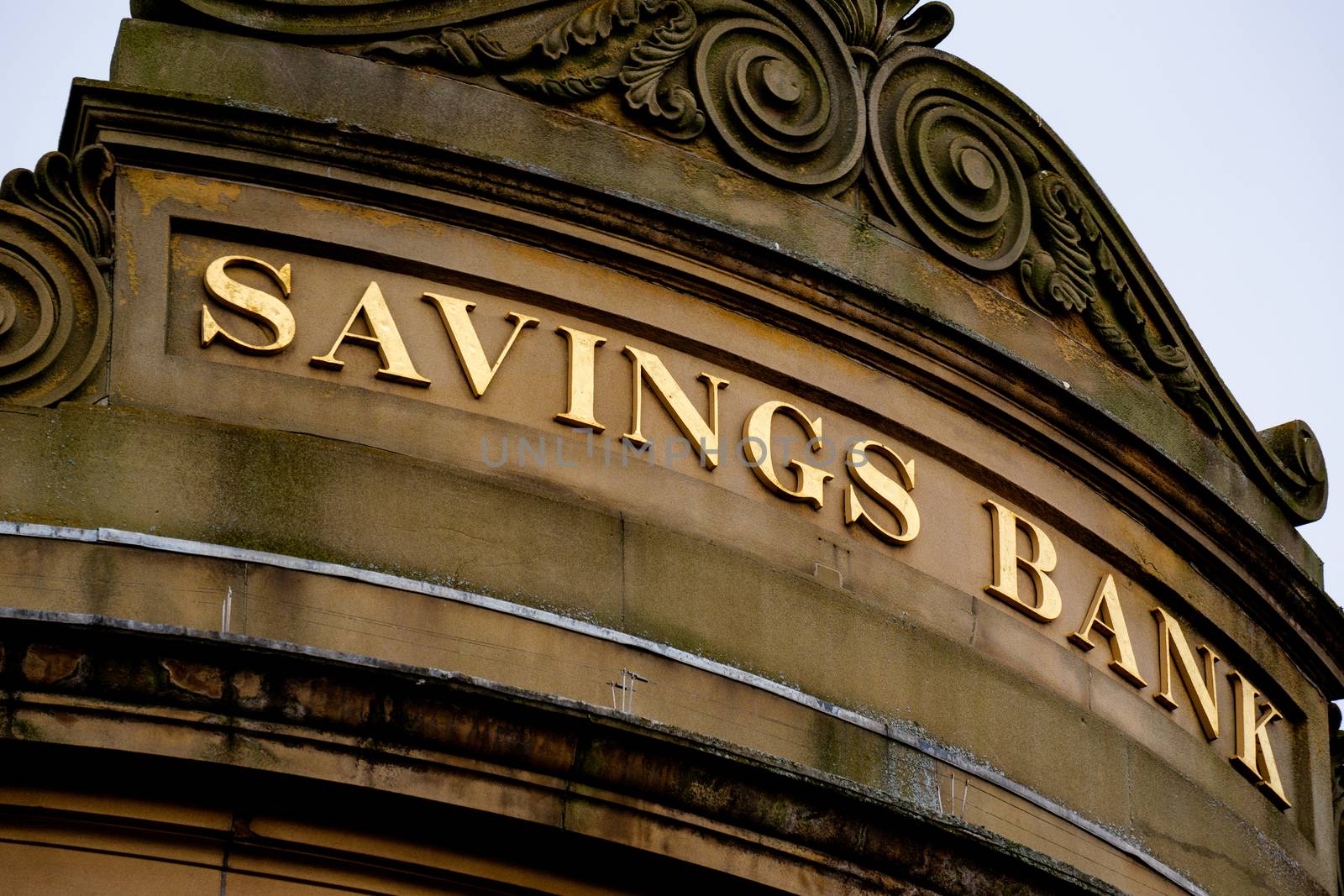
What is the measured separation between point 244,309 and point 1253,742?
20.5 feet

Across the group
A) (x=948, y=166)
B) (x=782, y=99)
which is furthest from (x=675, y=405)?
(x=948, y=166)

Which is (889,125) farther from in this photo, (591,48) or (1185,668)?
(1185,668)

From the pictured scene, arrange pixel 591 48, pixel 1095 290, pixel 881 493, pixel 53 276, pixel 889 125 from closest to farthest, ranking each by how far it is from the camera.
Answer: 1. pixel 53 276
2. pixel 881 493
3. pixel 591 48
4. pixel 889 125
5. pixel 1095 290

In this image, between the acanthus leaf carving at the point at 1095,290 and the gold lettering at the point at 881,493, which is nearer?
the gold lettering at the point at 881,493

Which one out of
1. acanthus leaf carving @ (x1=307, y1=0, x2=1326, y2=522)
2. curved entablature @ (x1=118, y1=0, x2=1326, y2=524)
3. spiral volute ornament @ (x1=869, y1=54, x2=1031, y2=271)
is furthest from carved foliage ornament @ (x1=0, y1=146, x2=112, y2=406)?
spiral volute ornament @ (x1=869, y1=54, x2=1031, y2=271)

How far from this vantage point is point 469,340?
14.8 meters

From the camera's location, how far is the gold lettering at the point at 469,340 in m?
14.7

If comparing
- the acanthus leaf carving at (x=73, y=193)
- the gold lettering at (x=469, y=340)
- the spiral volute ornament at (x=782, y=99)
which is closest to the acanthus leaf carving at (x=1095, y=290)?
the spiral volute ornament at (x=782, y=99)

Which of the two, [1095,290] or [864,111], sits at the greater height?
[864,111]

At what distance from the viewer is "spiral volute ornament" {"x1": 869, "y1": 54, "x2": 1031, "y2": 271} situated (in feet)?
55.4

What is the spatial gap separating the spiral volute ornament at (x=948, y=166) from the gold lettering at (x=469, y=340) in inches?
111

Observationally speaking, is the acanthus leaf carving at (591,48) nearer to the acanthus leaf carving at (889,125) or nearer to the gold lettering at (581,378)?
the acanthus leaf carving at (889,125)

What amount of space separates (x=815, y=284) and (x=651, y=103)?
1251mm

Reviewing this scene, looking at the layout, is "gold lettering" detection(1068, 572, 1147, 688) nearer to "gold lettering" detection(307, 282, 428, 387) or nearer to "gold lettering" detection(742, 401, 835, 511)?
"gold lettering" detection(742, 401, 835, 511)
